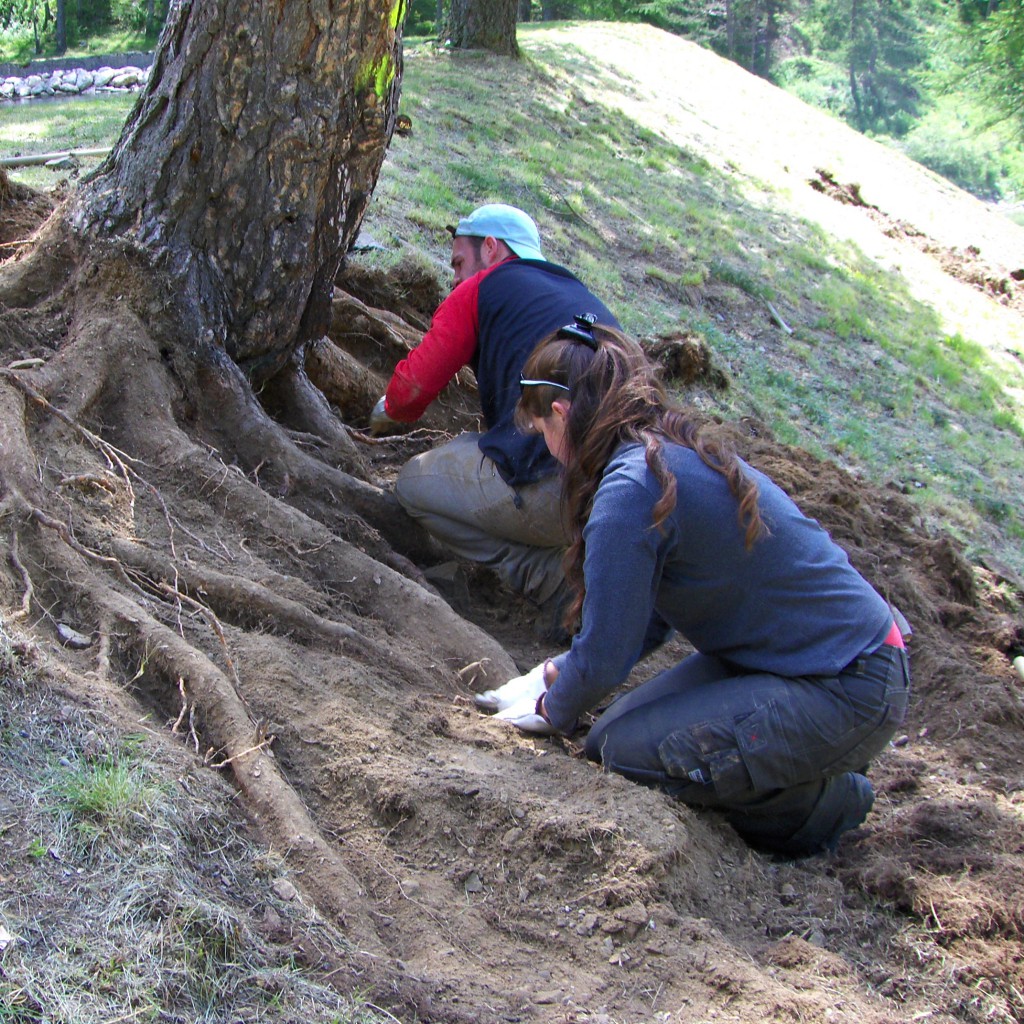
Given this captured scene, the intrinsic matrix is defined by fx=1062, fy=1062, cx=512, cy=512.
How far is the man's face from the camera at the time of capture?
483cm

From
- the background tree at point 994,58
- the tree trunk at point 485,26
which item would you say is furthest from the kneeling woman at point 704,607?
the background tree at point 994,58

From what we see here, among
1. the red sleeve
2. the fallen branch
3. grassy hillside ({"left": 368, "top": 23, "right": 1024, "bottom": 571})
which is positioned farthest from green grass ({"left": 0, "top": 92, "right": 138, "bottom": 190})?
the red sleeve

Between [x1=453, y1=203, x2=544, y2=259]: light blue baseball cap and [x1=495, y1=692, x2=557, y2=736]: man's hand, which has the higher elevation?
[x1=453, y1=203, x2=544, y2=259]: light blue baseball cap

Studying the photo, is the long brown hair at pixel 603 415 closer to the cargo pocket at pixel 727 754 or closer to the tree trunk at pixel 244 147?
the cargo pocket at pixel 727 754

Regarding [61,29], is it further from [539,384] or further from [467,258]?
[539,384]

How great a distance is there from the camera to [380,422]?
5.41 meters

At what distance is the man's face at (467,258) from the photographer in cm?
483

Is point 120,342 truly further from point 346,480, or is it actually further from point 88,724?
point 88,724

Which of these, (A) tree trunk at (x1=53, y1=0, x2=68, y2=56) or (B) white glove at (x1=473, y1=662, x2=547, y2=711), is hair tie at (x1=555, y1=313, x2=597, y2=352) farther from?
(A) tree trunk at (x1=53, y1=0, x2=68, y2=56)

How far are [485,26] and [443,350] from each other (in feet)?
49.1

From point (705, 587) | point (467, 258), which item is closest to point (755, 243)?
point (467, 258)

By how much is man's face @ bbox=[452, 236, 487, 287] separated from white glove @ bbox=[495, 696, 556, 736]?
2109 mm

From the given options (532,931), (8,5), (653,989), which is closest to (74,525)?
(532,931)

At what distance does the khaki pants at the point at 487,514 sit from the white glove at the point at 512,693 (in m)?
0.99
